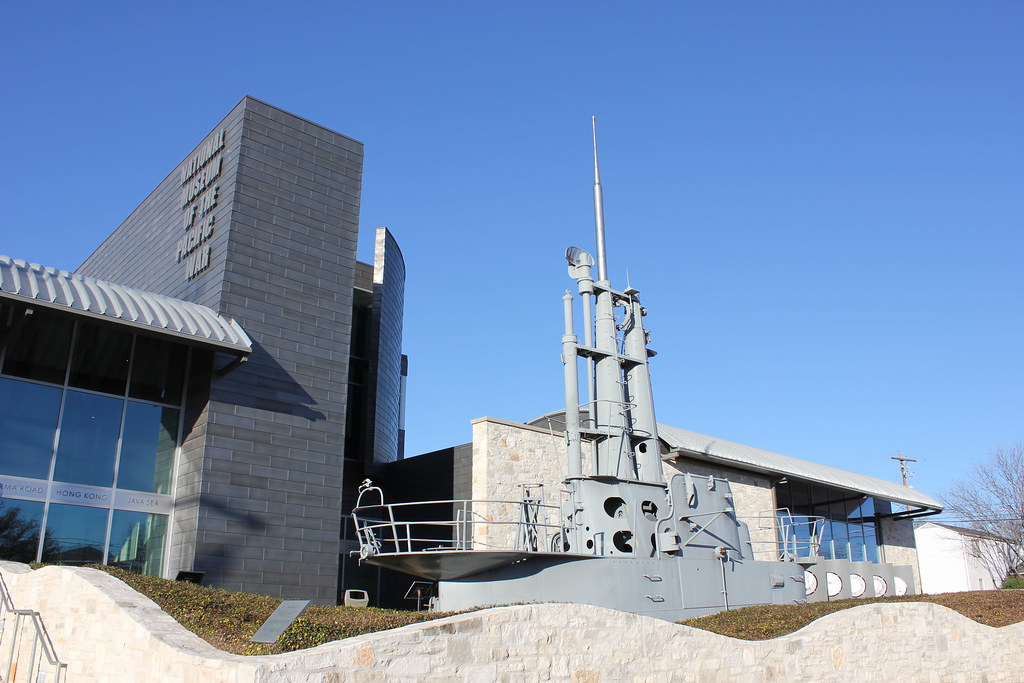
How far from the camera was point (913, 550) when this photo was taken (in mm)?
33094

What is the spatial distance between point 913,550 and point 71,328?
30.3m

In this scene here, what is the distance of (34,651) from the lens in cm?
1022

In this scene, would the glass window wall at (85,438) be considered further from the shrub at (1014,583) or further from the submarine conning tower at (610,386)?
the shrub at (1014,583)

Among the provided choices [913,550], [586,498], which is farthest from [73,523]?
[913,550]

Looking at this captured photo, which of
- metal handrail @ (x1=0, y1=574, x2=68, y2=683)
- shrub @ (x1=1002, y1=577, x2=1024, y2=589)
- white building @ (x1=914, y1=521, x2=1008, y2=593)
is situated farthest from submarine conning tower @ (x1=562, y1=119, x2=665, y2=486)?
white building @ (x1=914, y1=521, x2=1008, y2=593)

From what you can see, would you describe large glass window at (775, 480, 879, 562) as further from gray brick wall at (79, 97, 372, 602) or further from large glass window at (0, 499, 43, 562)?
large glass window at (0, 499, 43, 562)

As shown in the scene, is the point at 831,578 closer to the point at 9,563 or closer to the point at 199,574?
the point at 199,574

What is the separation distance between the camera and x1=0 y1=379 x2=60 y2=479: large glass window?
49.3ft

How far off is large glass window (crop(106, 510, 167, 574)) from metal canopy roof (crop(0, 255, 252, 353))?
3603 millimetres

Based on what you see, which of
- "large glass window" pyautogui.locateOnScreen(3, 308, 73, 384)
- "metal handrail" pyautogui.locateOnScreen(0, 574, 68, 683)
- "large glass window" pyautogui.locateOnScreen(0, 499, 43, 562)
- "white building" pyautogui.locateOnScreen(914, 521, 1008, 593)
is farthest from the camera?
"white building" pyautogui.locateOnScreen(914, 521, 1008, 593)

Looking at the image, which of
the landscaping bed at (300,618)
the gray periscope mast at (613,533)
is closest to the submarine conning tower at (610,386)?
the gray periscope mast at (613,533)

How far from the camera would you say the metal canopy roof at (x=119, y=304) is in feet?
46.3

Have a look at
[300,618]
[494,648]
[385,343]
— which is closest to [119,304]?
[300,618]

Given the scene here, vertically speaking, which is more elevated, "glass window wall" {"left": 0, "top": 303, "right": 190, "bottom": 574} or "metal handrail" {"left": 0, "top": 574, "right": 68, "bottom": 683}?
"glass window wall" {"left": 0, "top": 303, "right": 190, "bottom": 574}
